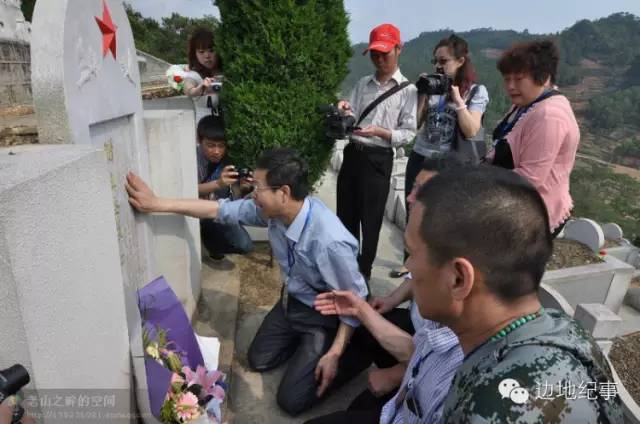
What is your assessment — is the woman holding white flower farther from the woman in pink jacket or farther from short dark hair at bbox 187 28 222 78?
the woman in pink jacket

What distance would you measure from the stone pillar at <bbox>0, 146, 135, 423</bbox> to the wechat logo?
3.66 feet

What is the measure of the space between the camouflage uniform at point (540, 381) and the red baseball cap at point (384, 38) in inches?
104

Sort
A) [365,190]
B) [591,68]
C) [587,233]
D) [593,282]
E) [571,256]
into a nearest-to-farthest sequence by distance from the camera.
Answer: [365,190] < [593,282] < [571,256] < [587,233] < [591,68]

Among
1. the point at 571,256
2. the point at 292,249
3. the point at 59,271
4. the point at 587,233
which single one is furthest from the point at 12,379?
the point at 587,233

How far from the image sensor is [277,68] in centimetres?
354

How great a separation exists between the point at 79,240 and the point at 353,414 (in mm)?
1415

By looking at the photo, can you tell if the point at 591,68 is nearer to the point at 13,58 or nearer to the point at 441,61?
the point at 441,61

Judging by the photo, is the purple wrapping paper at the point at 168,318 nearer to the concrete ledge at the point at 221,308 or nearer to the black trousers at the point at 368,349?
the concrete ledge at the point at 221,308

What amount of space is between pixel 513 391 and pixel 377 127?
8.78 ft

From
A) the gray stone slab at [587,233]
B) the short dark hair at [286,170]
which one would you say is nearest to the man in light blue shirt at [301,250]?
the short dark hair at [286,170]

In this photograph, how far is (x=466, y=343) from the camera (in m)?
1.06

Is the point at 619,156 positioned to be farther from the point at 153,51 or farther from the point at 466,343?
the point at 466,343

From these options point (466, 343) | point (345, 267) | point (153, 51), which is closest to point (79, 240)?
point (466, 343)

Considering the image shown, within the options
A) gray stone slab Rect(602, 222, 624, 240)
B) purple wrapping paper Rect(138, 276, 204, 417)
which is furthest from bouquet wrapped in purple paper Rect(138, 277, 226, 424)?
gray stone slab Rect(602, 222, 624, 240)
